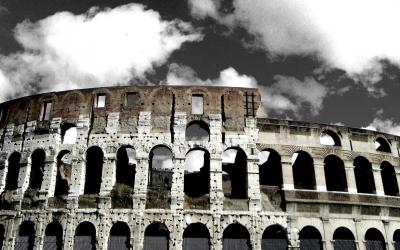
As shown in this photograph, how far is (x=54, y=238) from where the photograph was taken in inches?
691

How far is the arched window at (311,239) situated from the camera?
1770cm

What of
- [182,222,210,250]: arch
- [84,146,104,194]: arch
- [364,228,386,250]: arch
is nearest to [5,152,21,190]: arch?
[84,146,104,194]: arch

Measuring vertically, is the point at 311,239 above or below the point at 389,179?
below

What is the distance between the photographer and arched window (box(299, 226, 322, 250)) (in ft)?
58.1

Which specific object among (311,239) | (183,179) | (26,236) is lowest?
(311,239)

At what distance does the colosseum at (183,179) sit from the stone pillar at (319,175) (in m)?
0.06

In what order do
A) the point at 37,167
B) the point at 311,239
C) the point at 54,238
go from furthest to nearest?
the point at 37,167
the point at 311,239
the point at 54,238

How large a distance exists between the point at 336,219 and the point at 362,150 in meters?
4.36

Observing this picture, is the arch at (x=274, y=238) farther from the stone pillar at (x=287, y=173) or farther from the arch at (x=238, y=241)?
the stone pillar at (x=287, y=173)

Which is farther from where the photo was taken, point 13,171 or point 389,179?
point 389,179

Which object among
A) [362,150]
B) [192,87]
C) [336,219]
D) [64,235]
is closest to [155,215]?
[64,235]

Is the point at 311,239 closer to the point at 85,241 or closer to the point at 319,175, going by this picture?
the point at 319,175

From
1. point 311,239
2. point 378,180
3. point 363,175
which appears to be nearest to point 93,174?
point 311,239

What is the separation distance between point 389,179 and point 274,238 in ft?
27.8
